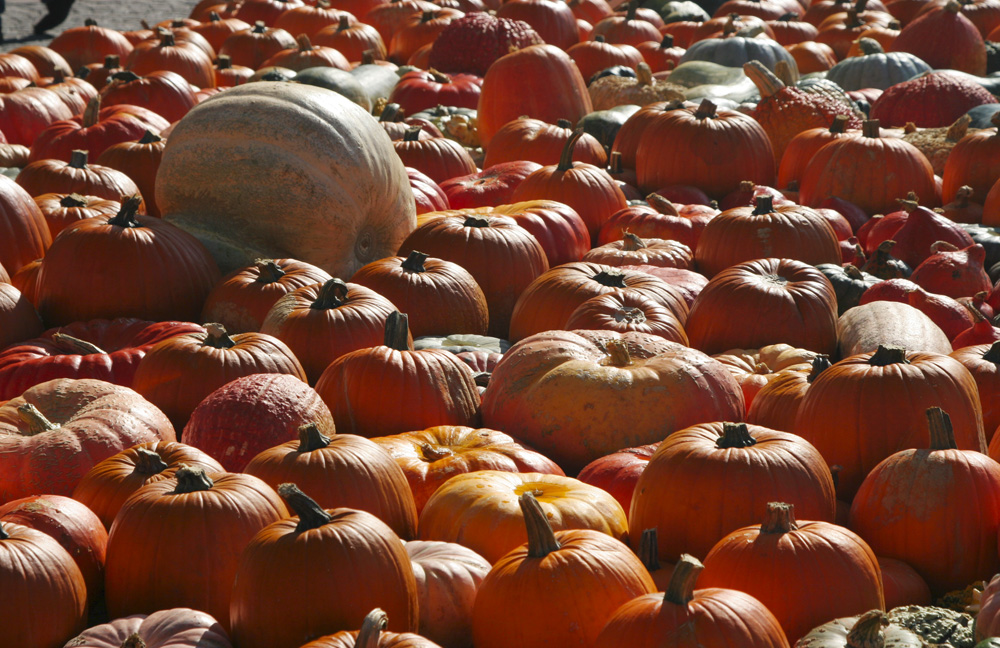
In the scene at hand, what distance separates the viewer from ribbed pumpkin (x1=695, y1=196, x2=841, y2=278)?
6094 millimetres

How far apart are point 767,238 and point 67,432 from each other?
12.2 ft

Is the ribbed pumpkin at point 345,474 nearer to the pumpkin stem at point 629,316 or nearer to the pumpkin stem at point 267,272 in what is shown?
the pumpkin stem at point 629,316

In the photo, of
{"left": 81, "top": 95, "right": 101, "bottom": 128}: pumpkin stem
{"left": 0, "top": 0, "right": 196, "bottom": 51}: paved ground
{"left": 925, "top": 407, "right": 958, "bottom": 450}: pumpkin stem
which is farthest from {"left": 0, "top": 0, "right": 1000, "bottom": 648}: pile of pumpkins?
{"left": 0, "top": 0, "right": 196, "bottom": 51}: paved ground

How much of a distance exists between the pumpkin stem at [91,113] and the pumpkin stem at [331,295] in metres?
3.71

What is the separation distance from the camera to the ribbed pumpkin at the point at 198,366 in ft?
14.8

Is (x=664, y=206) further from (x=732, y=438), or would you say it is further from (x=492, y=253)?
(x=732, y=438)

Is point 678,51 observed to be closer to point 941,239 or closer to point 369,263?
point 941,239

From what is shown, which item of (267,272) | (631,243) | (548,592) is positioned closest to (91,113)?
(267,272)

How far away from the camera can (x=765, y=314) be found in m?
5.22

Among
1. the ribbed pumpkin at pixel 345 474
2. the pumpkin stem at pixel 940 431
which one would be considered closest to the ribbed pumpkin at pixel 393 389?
the ribbed pumpkin at pixel 345 474

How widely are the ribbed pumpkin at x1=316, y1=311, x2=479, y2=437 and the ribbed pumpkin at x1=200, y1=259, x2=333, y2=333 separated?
0.88 meters

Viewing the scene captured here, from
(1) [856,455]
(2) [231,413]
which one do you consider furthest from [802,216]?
(2) [231,413]

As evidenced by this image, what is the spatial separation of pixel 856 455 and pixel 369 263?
282 cm

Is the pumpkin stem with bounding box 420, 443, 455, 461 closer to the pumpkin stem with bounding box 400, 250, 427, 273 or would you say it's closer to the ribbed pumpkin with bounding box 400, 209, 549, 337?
the pumpkin stem with bounding box 400, 250, 427, 273
